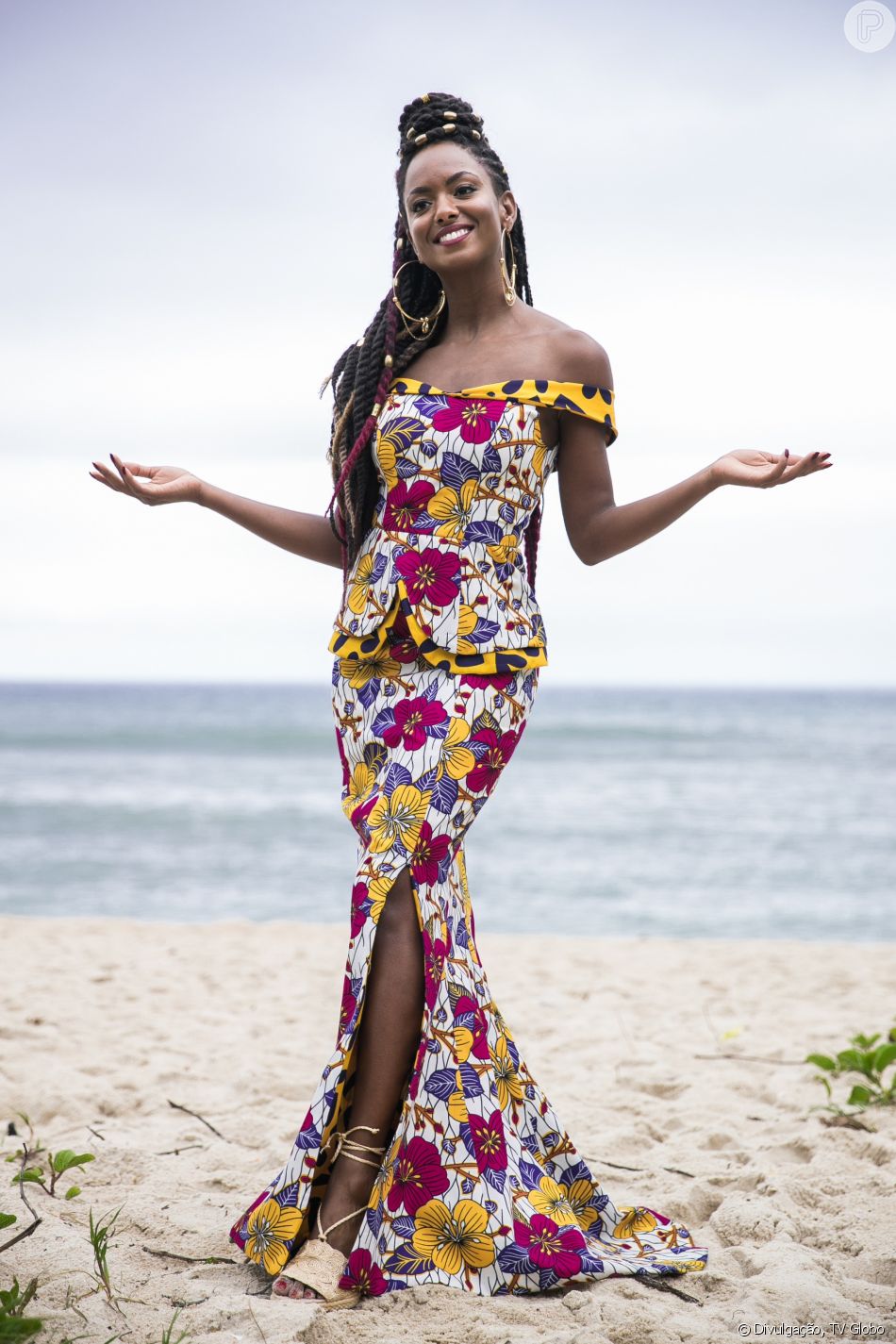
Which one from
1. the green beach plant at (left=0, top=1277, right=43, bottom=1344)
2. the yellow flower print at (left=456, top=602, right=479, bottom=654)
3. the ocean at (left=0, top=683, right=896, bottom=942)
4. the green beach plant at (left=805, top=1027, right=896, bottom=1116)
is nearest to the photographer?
the green beach plant at (left=0, top=1277, right=43, bottom=1344)

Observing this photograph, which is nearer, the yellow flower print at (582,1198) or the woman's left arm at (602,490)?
the woman's left arm at (602,490)

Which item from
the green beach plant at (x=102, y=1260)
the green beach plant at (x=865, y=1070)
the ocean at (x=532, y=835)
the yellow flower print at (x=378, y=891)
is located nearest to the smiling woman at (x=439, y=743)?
the yellow flower print at (x=378, y=891)

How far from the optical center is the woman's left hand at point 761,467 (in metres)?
2.35

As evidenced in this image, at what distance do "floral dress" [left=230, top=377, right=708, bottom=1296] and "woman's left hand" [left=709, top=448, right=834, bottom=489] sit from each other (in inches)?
12.0

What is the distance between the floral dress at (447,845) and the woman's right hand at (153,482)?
0.43 meters

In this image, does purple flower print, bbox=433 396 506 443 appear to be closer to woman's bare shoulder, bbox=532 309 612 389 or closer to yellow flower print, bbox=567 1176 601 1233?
woman's bare shoulder, bbox=532 309 612 389

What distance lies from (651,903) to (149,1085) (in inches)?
278

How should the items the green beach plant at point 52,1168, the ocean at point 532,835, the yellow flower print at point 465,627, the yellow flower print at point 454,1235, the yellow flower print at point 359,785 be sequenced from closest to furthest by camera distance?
1. the yellow flower print at point 454,1235
2. the yellow flower print at point 465,627
3. the yellow flower print at point 359,785
4. the green beach plant at point 52,1168
5. the ocean at point 532,835

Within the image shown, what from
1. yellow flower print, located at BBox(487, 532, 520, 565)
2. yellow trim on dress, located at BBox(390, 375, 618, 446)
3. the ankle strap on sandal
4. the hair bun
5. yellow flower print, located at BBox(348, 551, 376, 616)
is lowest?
the ankle strap on sandal

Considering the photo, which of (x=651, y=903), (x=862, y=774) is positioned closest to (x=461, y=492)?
(x=651, y=903)

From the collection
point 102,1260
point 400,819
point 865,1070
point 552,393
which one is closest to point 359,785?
point 400,819

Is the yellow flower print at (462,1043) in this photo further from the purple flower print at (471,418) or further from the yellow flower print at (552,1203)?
the purple flower print at (471,418)

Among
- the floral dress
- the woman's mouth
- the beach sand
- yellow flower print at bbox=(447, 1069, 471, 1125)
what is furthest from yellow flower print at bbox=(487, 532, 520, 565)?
the beach sand

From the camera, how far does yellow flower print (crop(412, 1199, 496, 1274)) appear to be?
92.1 inches
